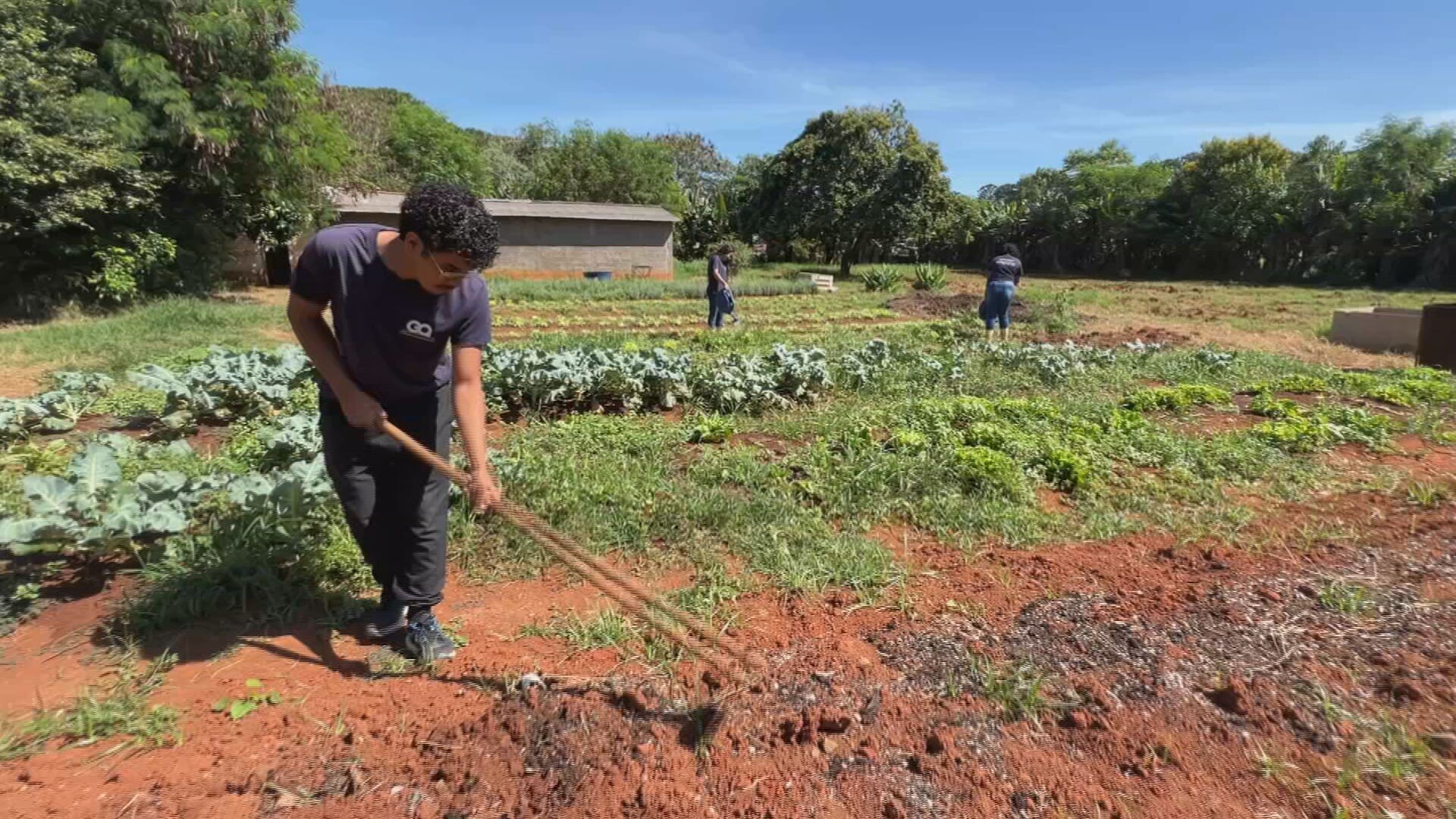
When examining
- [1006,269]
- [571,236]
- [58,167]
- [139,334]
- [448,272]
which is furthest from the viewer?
[571,236]

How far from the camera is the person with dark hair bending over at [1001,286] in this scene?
35.5 feet

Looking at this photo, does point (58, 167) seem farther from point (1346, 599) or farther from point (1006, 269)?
point (1346, 599)

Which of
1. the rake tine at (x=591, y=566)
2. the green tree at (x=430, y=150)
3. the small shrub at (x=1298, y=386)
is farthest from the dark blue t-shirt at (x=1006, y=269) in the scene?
the green tree at (x=430, y=150)

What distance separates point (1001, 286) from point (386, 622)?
397 inches

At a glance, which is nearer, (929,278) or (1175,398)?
(1175,398)

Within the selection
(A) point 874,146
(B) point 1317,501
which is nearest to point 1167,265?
(A) point 874,146

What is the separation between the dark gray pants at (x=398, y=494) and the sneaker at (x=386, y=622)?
44 millimetres

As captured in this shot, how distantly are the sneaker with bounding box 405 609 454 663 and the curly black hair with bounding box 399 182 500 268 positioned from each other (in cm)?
138

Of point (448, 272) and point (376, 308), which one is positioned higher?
point (448, 272)

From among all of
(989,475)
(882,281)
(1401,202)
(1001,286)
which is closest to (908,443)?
(989,475)

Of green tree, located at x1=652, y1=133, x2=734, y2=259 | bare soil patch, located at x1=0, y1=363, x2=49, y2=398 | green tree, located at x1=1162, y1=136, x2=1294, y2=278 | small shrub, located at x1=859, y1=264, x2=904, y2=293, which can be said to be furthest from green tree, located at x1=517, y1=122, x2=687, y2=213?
bare soil patch, located at x1=0, y1=363, x2=49, y2=398

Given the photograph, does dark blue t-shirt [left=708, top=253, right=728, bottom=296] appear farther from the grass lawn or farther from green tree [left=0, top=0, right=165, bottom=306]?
green tree [left=0, top=0, right=165, bottom=306]

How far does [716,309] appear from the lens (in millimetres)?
11875

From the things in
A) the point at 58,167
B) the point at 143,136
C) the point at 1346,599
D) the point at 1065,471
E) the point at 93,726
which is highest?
the point at 143,136
